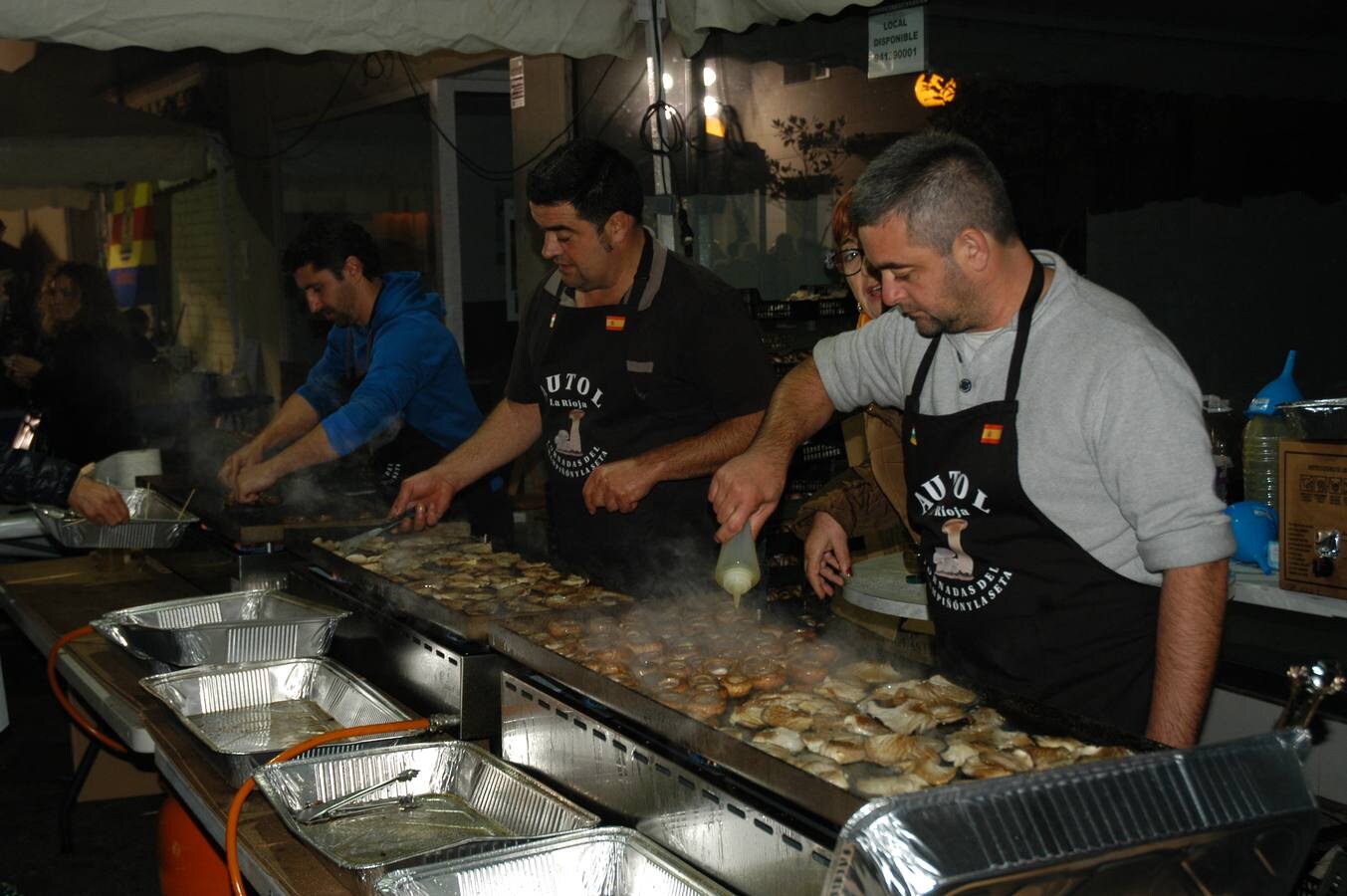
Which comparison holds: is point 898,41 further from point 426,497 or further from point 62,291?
point 62,291

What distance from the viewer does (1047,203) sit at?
491 cm

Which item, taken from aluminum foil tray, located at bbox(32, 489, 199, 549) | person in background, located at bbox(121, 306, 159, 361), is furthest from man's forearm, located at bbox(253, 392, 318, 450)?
person in background, located at bbox(121, 306, 159, 361)

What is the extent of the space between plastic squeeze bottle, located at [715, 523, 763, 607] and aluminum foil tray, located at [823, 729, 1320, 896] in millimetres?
1322

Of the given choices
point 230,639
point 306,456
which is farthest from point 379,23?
point 230,639

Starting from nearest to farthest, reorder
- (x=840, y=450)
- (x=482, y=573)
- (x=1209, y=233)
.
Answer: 1. (x=482, y=573)
2. (x=1209, y=233)
3. (x=840, y=450)

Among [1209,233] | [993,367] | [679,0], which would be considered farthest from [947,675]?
[679,0]

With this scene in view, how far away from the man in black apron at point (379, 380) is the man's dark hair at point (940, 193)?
2717mm

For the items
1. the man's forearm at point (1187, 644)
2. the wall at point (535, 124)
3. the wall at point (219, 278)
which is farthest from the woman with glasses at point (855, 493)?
the wall at point (219, 278)

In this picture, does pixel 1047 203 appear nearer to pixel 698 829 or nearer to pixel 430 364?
pixel 430 364

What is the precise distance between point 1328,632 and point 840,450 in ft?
7.86

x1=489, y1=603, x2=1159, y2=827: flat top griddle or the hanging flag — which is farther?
the hanging flag

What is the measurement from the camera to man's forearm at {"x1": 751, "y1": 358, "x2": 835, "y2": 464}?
9.97 feet

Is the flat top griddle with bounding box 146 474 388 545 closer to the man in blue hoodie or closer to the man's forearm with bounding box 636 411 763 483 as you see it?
the man in blue hoodie

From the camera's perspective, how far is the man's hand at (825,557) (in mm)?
3121
